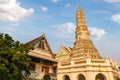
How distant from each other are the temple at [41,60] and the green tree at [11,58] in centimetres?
840

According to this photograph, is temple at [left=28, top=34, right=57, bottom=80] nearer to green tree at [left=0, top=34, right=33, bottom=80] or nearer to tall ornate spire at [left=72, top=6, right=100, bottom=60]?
green tree at [left=0, top=34, right=33, bottom=80]

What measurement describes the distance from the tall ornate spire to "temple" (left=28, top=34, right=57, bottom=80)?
8.88 m

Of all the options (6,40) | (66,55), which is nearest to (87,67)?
(6,40)

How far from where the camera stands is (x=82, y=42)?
147 feet

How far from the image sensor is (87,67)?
1097 inches

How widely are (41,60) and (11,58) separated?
486 inches

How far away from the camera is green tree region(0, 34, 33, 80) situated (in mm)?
18567

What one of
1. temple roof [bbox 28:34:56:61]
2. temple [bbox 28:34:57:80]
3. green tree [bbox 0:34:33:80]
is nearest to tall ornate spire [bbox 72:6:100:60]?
temple [bbox 28:34:57:80]

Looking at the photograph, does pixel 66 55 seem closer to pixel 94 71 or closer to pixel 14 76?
pixel 94 71

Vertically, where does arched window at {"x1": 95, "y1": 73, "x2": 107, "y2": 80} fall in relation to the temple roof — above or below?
below

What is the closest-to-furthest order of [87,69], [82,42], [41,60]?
[87,69]
[41,60]
[82,42]

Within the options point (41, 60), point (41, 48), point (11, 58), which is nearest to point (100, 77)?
point (41, 60)

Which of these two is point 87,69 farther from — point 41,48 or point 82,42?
point 82,42

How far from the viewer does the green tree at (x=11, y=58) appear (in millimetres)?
18567
